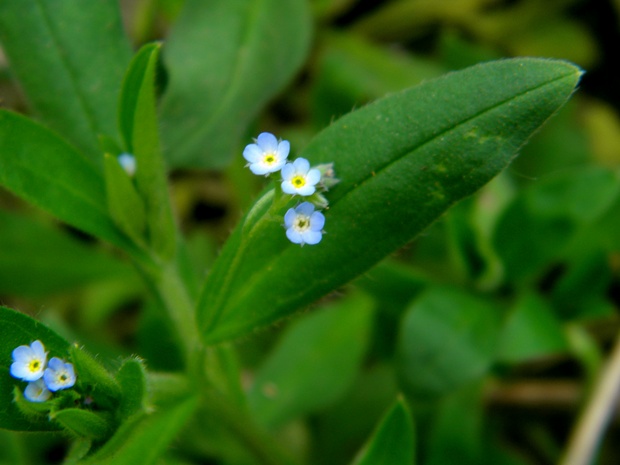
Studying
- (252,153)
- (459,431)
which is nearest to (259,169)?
(252,153)

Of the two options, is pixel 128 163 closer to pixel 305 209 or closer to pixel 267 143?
pixel 267 143

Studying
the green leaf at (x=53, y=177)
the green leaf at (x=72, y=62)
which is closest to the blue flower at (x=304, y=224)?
the green leaf at (x=53, y=177)

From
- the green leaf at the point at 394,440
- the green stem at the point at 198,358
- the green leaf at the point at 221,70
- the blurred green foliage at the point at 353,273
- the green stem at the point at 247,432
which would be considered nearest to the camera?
the green leaf at the point at 394,440

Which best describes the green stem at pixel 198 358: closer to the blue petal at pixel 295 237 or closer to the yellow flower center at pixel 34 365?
the yellow flower center at pixel 34 365

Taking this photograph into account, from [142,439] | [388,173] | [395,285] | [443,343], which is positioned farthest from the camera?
[395,285]

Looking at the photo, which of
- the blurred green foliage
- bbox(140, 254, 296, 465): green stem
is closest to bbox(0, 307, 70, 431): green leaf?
the blurred green foliage

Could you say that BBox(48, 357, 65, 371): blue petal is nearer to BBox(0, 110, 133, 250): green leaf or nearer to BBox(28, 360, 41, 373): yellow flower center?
BBox(28, 360, 41, 373): yellow flower center
